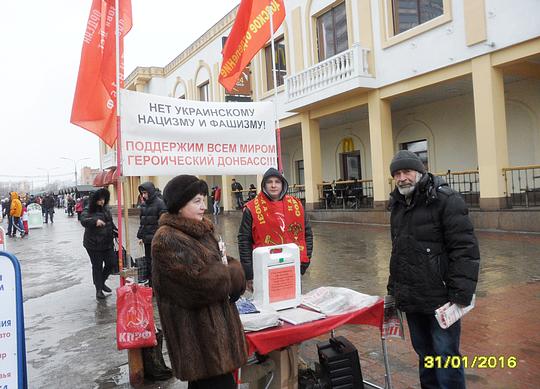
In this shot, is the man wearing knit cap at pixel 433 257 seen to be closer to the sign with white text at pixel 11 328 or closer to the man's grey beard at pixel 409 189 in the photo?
the man's grey beard at pixel 409 189

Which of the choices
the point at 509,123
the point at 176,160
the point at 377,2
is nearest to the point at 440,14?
the point at 377,2

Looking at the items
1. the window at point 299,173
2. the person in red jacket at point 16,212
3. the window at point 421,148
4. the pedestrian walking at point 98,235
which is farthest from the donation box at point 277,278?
the window at point 299,173

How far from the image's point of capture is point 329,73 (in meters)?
14.7

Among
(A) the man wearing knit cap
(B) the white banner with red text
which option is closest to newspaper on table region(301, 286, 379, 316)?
(A) the man wearing knit cap

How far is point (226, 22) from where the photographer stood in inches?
835

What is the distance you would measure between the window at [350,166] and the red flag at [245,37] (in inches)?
591

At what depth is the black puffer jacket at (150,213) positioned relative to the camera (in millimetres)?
6312

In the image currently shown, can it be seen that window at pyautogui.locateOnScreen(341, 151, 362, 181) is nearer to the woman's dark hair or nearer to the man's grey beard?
the woman's dark hair

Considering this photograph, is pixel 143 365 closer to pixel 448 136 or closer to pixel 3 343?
pixel 3 343

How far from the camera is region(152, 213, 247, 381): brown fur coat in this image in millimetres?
2137

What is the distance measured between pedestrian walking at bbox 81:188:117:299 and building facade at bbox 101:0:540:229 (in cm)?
879

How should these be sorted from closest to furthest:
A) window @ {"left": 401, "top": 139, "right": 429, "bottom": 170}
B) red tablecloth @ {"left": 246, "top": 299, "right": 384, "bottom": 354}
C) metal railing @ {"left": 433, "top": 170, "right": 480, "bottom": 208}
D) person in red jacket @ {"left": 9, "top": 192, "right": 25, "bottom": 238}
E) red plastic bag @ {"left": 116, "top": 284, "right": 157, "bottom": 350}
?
1. red tablecloth @ {"left": 246, "top": 299, "right": 384, "bottom": 354}
2. red plastic bag @ {"left": 116, "top": 284, "right": 157, "bottom": 350}
3. metal railing @ {"left": 433, "top": 170, "right": 480, "bottom": 208}
4. window @ {"left": 401, "top": 139, "right": 429, "bottom": 170}
5. person in red jacket @ {"left": 9, "top": 192, "right": 25, "bottom": 238}

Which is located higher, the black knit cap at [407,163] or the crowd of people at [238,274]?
the black knit cap at [407,163]

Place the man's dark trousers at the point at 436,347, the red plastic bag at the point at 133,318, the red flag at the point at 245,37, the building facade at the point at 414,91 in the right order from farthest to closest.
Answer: the building facade at the point at 414,91
the red flag at the point at 245,37
the red plastic bag at the point at 133,318
the man's dark trousers at the point at 436,347
